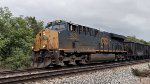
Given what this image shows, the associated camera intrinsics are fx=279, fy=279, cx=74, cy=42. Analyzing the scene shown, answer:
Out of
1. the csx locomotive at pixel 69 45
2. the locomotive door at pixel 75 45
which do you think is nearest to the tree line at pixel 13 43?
the csx locomotive at pixel 69 45

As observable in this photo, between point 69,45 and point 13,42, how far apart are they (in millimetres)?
6772

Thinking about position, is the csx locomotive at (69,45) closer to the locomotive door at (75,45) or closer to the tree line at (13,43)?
the locomotive door at (75,45)

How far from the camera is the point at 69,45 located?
19.5 meters

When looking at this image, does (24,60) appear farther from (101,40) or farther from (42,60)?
(101,40)

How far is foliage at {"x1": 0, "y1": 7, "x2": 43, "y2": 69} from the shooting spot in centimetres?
2172

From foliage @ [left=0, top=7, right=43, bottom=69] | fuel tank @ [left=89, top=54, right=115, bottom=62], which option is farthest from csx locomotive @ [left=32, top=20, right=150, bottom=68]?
foliage @ [left=0, top=7, right=43, bottom=69]

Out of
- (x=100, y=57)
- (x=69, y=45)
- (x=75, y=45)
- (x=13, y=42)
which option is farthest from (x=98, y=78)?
(x=13, y=42)

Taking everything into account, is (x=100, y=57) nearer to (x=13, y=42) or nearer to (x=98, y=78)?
(x=13, y=42)

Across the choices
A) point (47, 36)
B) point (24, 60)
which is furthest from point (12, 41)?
point (47, 36)

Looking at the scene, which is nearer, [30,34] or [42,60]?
[42,60]

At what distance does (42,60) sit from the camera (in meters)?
18.3

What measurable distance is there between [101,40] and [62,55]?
26.0 ft

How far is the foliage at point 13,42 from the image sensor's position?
71.3 feet

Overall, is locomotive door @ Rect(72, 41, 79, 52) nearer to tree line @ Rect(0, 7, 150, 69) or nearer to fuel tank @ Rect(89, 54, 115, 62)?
fuel tank @ Rect(89, 54, 115, 62)
